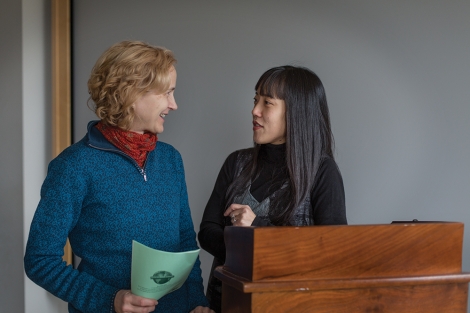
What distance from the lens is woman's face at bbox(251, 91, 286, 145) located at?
83.3 inches

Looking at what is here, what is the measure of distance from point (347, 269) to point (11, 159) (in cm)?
250

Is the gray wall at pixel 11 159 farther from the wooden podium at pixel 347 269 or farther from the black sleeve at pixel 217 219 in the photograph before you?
the wooden podium at pixel 347 269

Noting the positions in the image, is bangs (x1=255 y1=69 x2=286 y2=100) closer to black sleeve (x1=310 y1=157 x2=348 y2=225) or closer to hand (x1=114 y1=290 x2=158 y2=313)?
black sleeve (x1=310 y1=157 x2=348 y2=225)

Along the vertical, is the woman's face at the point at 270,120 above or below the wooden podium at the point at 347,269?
above

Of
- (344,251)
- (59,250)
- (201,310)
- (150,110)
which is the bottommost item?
(201,310)

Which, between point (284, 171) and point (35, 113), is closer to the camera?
point (284, 171)

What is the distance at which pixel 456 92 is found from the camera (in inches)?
95.4

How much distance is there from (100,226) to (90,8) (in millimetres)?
1736

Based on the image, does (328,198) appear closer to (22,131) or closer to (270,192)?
(270,192)

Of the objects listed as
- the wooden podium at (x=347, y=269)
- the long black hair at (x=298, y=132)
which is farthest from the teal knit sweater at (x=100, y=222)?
the wooden podium at (x=347, y=269)

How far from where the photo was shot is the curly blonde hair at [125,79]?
1.81 m

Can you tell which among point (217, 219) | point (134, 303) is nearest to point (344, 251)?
point (134, 303)

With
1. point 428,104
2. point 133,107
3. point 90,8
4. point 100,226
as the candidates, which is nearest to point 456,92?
point 428,104

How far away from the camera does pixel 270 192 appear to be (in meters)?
2.10
